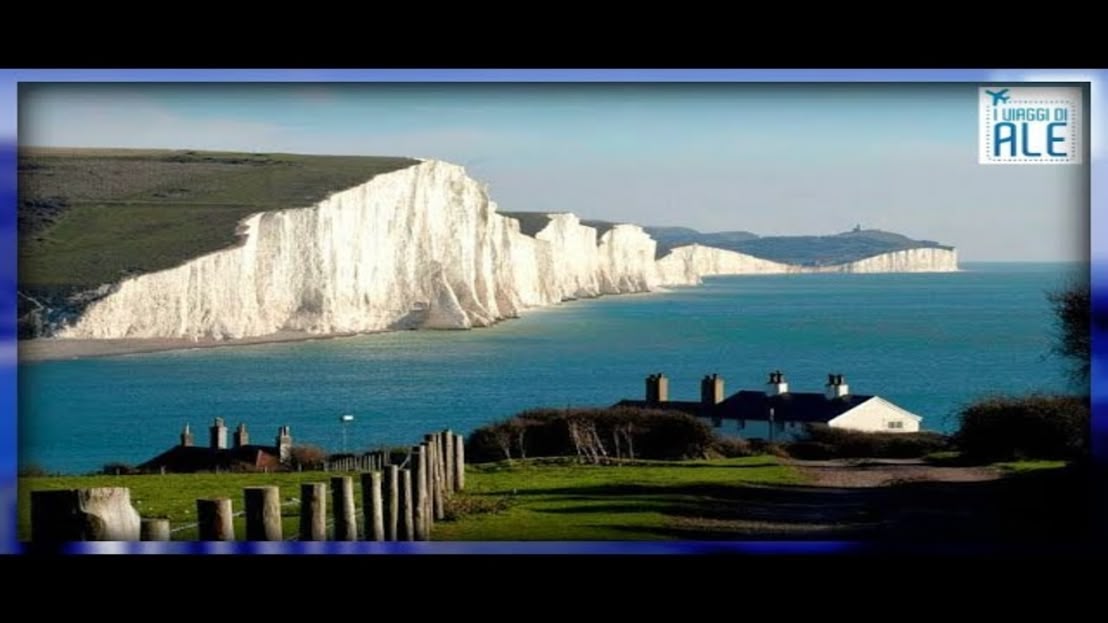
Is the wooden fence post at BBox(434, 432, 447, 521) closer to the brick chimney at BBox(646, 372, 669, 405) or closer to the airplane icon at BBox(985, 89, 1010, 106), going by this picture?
the brick chimney at BBox(646, 372, 669, 405)

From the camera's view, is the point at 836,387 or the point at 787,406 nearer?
the point at 836,387

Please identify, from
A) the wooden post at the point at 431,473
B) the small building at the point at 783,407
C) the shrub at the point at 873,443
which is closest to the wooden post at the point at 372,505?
the wooden post at the point at 431,473

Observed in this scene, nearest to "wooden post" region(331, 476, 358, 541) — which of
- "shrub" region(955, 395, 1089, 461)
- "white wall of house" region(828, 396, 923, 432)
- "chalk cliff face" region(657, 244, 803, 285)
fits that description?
"chalk cliff face" region(657, 244, 803, 285)

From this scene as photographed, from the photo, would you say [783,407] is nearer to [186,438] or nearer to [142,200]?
[186,438]

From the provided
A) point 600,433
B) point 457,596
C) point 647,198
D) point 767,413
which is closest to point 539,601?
point 457,596

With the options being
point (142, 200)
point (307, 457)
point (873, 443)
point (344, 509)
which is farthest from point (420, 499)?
point (873, 443)
